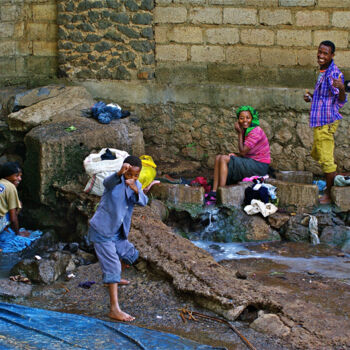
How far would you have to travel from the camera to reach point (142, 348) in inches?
159

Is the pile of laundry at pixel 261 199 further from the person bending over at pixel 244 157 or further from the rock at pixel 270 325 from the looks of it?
the rock at pixel 270 325

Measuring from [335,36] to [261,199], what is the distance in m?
2.74

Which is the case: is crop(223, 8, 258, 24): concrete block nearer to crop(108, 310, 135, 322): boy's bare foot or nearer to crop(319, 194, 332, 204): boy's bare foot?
crop(319, 194, 332, 204): boy's bare foot

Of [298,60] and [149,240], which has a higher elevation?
[298,60]

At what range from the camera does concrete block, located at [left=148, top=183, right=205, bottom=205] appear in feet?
24.1

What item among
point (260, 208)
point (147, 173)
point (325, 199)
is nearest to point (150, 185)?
point (147, 173)

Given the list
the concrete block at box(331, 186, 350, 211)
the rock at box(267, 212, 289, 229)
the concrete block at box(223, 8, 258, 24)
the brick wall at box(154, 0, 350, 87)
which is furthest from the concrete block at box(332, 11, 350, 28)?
the rock at box(267, 212, 289, 229)

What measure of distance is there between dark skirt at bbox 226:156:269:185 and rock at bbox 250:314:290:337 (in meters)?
3.27

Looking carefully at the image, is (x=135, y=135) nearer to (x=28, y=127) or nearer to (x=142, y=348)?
(x=28, y=127)

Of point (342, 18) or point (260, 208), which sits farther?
point (342, 18)

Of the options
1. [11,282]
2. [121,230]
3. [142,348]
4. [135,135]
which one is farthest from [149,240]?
[135,135]

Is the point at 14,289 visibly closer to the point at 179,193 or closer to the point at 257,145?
the point at 179,193

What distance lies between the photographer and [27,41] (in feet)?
30.4

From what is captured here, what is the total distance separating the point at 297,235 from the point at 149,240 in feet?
6.80
